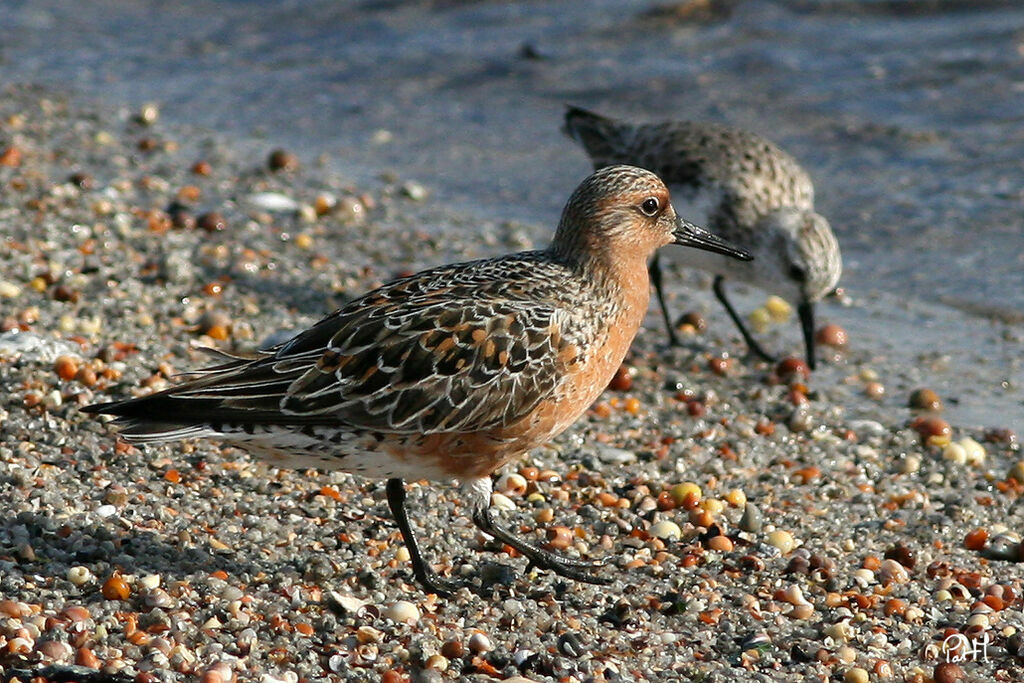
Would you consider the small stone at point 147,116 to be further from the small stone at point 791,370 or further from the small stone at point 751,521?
the small stone at point 751,521

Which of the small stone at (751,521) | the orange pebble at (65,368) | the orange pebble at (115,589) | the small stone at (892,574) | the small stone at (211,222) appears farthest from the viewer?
the small stone at (211,222)

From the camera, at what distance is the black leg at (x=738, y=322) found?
8.76m

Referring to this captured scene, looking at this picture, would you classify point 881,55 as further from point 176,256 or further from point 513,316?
point 513,316

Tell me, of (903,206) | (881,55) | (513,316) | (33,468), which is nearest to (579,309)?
(513,316)

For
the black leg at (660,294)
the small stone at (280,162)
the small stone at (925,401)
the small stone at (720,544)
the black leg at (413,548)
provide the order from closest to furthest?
the black leg at (413,548) → the small stone at (720,544) → the small stone at (925,401) → the black leg at (660,294) → the small stone at (280,162)

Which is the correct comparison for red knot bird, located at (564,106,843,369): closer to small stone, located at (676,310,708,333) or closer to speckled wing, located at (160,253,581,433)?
small stone, located at (676,310,708,333)

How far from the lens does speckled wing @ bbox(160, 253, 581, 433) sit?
535 centimetres

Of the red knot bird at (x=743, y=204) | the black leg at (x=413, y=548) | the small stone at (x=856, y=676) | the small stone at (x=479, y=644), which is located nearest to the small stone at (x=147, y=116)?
the red knot bird at (x=743, y=204)

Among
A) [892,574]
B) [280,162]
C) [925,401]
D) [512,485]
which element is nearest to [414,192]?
[280,162]

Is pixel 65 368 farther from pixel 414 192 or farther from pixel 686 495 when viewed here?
pixel 414 192

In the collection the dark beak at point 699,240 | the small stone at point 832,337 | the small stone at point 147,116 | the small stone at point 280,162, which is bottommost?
the small stone at point 832,337

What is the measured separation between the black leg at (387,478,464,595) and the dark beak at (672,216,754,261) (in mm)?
1845

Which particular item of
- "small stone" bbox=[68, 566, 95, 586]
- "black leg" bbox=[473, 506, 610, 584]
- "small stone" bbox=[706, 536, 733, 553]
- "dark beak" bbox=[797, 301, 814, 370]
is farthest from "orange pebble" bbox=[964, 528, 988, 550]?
"small stone" bbox=[68, 566, 95, 586]

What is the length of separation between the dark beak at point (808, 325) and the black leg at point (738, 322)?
251 mm
